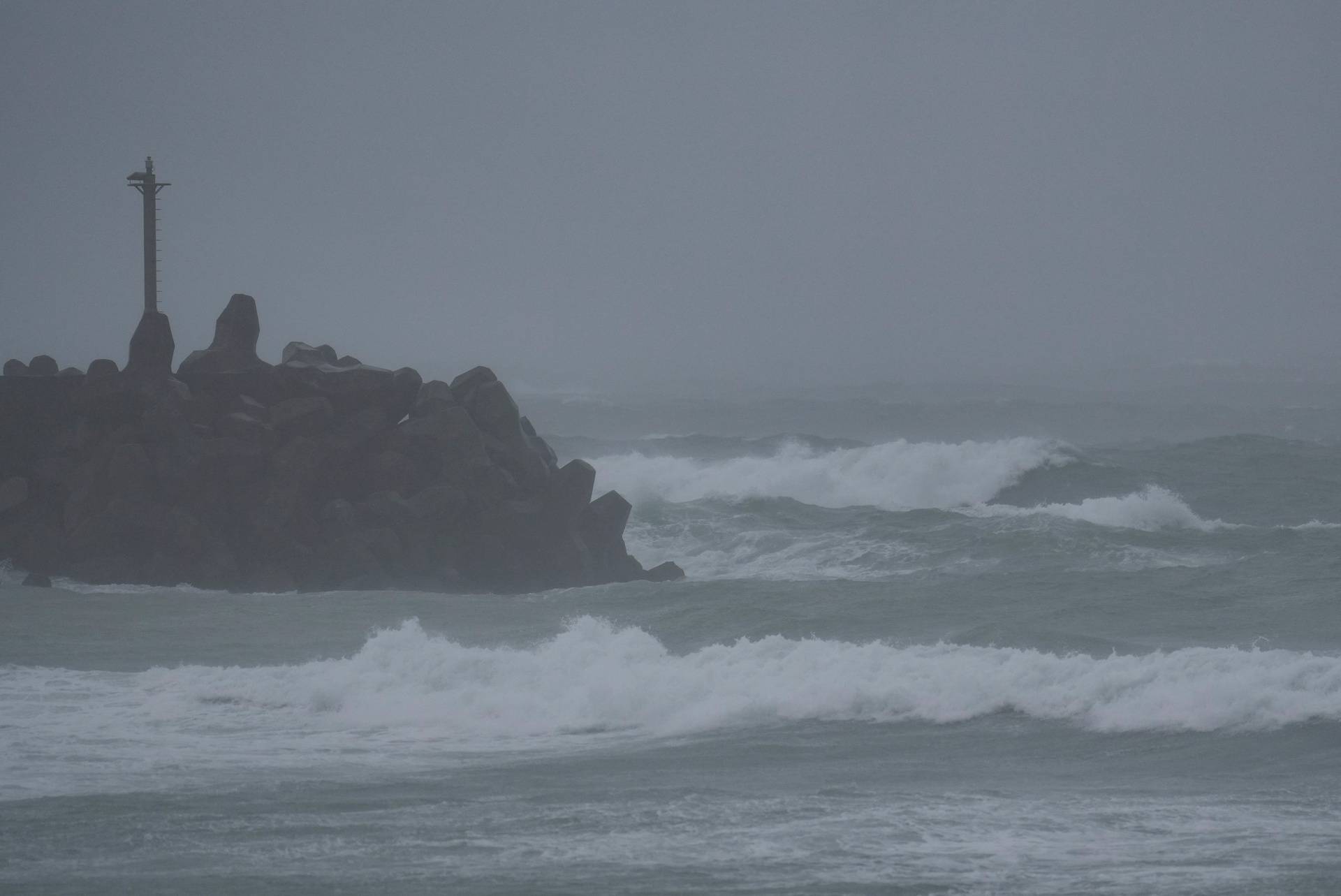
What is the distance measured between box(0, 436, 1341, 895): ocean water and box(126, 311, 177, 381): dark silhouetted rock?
3.97 metres

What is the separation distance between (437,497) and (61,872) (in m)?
14.8

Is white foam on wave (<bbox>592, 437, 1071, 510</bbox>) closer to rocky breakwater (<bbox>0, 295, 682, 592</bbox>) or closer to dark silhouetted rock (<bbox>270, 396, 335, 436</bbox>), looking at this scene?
rocky breakwater (<bbox>0, 295, 682, 592</bbox>)

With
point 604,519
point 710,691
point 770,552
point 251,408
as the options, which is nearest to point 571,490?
point 604,519

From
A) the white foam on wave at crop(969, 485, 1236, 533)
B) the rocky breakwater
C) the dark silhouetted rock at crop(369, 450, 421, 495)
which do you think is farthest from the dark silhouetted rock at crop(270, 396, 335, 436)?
the white foam on wave at crop(969, 485, 1236, 533)

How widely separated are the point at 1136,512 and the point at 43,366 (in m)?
21.0

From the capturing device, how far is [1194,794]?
1134 cm

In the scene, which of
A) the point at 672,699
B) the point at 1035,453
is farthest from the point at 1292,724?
the point at 1035,453

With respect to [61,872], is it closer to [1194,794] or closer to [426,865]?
[426,865]

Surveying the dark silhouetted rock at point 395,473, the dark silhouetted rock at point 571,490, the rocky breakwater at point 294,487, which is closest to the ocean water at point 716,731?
the rocky breakwater at point 294,487

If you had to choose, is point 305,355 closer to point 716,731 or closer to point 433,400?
point 433,400

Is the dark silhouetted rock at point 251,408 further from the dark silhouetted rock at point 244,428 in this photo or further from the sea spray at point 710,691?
the sea spray at point 710,691

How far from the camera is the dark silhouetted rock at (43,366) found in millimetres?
27797

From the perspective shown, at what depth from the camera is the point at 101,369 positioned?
25.6 metres

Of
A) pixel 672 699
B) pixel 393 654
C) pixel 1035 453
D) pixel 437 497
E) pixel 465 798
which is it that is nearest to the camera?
pixel 465 798
